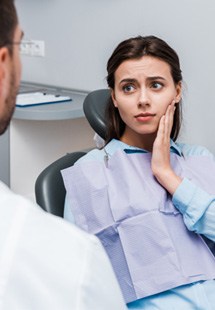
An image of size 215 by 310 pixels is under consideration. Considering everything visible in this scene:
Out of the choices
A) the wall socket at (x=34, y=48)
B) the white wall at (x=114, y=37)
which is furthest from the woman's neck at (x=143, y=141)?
the wall socket at (x=34, y=48)

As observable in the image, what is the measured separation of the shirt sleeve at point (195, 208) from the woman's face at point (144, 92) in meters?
0.22

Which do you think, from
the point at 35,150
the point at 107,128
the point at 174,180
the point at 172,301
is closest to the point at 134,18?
the point at 35,150

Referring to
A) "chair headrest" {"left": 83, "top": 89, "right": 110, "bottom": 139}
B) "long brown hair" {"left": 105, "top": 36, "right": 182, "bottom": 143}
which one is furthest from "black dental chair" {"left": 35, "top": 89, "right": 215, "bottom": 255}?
"long brown hair" {"left": 105, "top": 36, "right": 182, "bottom": 143}

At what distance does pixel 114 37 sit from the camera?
242 cm

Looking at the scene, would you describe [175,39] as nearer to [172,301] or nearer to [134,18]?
[134,18]

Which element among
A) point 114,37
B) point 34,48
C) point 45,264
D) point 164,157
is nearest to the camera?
point 45,264

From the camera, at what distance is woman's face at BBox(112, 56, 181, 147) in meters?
1.31

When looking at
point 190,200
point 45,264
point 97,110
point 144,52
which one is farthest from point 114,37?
point 45,264

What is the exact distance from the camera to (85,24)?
255 cm

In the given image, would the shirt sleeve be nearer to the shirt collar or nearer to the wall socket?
the shirt collar

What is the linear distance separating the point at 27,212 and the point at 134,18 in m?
1.85

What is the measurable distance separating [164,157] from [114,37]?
4.21 ft

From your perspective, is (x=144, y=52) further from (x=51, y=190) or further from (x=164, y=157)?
(x=51, y=190)

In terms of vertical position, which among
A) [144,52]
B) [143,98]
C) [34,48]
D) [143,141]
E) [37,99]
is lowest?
[37,99]
